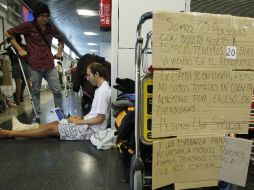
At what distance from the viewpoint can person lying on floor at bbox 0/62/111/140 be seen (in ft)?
8.34

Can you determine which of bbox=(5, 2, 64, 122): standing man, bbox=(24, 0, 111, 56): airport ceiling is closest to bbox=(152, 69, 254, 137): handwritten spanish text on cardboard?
bbox=(5, 2, 64, 122): standing man

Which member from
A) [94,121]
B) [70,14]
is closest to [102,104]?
[94,121]

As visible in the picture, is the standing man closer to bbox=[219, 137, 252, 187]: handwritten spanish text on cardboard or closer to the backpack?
the backpack

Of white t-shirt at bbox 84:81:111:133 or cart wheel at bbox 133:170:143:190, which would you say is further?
white t-shirt at bbox 84:81:111:133

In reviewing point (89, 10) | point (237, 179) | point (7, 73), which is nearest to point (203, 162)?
point (237, 179)

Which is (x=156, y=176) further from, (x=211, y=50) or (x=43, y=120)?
(x=43, y=120)

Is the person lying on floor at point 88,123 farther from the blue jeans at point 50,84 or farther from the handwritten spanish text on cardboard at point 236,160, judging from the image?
the handwritten spanish text on cardboard at point 236,160

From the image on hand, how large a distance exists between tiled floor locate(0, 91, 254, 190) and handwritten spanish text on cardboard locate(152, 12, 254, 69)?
2.77 ft

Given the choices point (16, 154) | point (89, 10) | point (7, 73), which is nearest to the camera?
point (16, 154)

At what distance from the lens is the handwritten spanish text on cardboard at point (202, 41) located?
3.93 feet

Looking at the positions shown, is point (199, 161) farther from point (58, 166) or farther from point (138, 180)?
point (58, 166)

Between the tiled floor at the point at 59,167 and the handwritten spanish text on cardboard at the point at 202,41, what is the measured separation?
0.84 m

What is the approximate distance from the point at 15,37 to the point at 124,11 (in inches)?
54.0

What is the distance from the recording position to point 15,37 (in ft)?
10.5
